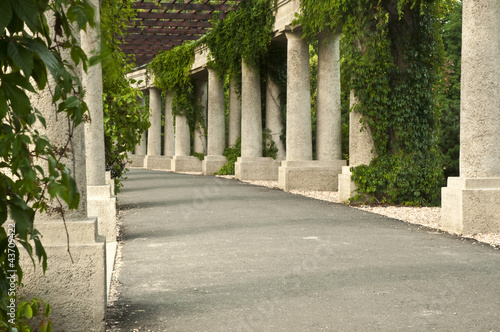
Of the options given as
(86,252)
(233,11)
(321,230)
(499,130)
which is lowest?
(321,230)

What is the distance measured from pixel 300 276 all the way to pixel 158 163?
108 feet

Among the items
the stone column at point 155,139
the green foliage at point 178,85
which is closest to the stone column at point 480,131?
the green foliage at point 178,85

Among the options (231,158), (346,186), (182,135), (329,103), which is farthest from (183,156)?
(346,186)

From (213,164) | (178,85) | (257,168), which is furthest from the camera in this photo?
(178,85)

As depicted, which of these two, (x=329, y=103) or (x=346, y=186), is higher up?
(x=329, y=103)

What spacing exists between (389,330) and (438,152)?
1134 cm

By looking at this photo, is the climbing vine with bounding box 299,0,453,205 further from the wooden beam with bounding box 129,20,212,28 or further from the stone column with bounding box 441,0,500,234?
the wooden beam with bounding box 129,20,212,28

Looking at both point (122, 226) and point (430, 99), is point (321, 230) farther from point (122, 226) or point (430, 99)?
point (430, 99)

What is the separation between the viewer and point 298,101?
1928 centimetres

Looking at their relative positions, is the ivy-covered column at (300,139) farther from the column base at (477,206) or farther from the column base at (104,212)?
the column base at (104,212)

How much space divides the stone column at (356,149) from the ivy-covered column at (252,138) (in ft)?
29.2

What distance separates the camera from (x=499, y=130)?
32.9 ft

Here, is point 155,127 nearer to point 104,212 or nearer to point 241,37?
point 241,37

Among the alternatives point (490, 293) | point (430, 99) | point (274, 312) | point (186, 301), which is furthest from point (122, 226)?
point (430, 99)
